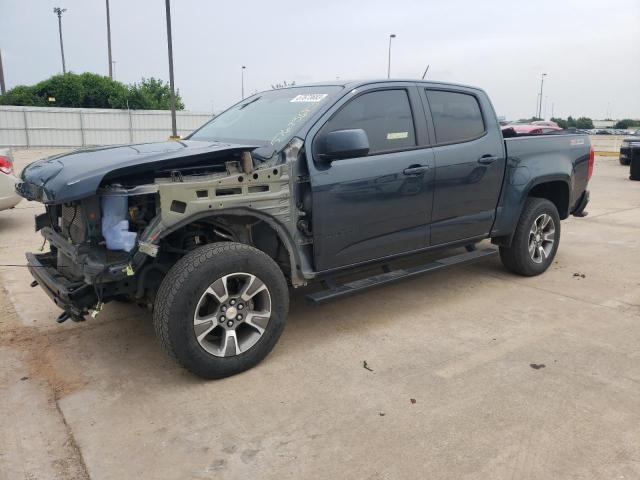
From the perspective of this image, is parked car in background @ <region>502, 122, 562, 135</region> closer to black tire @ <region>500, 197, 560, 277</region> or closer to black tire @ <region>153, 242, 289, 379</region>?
black tire @ <region>500, 197, 560, 277</region>

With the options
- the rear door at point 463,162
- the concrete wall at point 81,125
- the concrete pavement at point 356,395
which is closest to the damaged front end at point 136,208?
the concrete pavement at point 356,395

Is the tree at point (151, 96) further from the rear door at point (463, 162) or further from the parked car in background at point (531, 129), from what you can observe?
the rear door at point (463, 162)

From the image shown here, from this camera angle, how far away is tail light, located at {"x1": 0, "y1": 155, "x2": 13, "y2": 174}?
7512mm

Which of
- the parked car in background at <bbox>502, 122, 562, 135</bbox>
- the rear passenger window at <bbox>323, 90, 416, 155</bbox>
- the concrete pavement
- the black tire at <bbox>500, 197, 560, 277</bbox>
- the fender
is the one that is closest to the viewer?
the concrete pavement

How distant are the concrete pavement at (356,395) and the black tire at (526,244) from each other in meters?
0.40

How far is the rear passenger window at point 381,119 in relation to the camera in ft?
13.1

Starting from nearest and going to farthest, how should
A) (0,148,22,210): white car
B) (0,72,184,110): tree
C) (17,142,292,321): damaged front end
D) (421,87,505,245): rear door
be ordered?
1. (17,142,292,321): damaged front end
2. (421,87,505,245): rear door
3. (0,148,22,210): white car
4. (0,72,184,110): tree

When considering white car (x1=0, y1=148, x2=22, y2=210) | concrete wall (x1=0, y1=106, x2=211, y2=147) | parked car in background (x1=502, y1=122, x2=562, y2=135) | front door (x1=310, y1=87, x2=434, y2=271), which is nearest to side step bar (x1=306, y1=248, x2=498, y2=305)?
front door (x1=310, y1=87, x2=434, y2=271)

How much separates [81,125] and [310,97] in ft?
103

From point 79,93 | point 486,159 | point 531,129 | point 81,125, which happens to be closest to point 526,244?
point 486,159

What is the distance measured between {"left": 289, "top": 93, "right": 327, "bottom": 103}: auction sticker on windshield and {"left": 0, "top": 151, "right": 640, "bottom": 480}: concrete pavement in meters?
1.75

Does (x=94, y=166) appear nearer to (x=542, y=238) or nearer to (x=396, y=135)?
(x=396, y=135)

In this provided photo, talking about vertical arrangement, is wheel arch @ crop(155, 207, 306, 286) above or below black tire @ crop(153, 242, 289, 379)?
above

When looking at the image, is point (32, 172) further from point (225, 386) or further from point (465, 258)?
point (465, 258)
